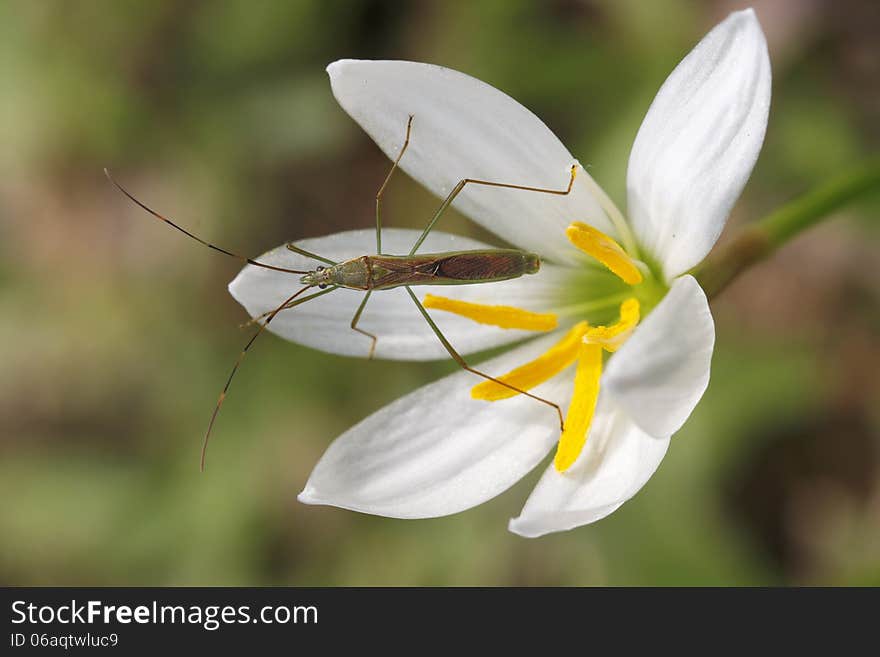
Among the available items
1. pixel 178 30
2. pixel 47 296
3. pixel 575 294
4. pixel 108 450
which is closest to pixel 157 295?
pixel 47 296

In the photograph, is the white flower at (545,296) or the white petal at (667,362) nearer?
the white petal at (667,362)

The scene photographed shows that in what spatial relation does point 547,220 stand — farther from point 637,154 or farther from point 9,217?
point 9,217

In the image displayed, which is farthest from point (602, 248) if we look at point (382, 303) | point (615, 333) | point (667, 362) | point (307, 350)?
point (307, 350)

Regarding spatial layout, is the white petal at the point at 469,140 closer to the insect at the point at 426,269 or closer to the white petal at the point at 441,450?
the insect at the point at 426,269

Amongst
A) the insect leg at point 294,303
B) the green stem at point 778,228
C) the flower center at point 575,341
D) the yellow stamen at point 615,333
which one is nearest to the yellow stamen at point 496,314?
the flower center at point 575,341

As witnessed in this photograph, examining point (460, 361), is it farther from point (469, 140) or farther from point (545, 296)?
point (469, 140)

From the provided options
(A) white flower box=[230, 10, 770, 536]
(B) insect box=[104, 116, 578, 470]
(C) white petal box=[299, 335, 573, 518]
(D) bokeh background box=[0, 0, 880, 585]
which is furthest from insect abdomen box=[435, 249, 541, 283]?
(D) bokeh background box=[0, 0, 880, 585]
